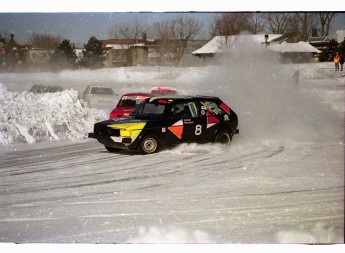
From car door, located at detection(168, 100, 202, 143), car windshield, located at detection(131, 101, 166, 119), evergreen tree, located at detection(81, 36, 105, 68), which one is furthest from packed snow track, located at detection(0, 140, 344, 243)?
evergreen tree, located at detection(81, 36, 105, 68)

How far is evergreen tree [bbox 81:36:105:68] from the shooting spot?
19.0ft

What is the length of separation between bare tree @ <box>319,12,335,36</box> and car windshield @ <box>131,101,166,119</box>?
5.84ft

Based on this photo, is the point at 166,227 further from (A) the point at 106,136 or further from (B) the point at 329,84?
(B) the point at 329,84

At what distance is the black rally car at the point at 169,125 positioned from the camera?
5648mm

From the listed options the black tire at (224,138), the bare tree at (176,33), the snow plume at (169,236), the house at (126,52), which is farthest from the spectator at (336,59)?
the snow plume at (169,236)

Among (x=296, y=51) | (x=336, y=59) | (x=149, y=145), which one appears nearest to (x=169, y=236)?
(x=149, y=145)

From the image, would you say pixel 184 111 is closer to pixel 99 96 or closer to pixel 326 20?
pixel 99 96

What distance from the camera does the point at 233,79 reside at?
5758mm

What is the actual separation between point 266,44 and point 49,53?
226 cm

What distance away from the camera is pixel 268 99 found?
5.76 metres

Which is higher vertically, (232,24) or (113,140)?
(232,24)

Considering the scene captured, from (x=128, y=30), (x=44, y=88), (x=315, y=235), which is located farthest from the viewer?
(x=44, y=88)

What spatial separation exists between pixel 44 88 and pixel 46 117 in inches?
11.9

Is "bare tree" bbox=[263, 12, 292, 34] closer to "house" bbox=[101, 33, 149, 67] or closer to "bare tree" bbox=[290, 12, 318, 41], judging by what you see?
"bare tree" bbox=[290, 12, 318, 41]
